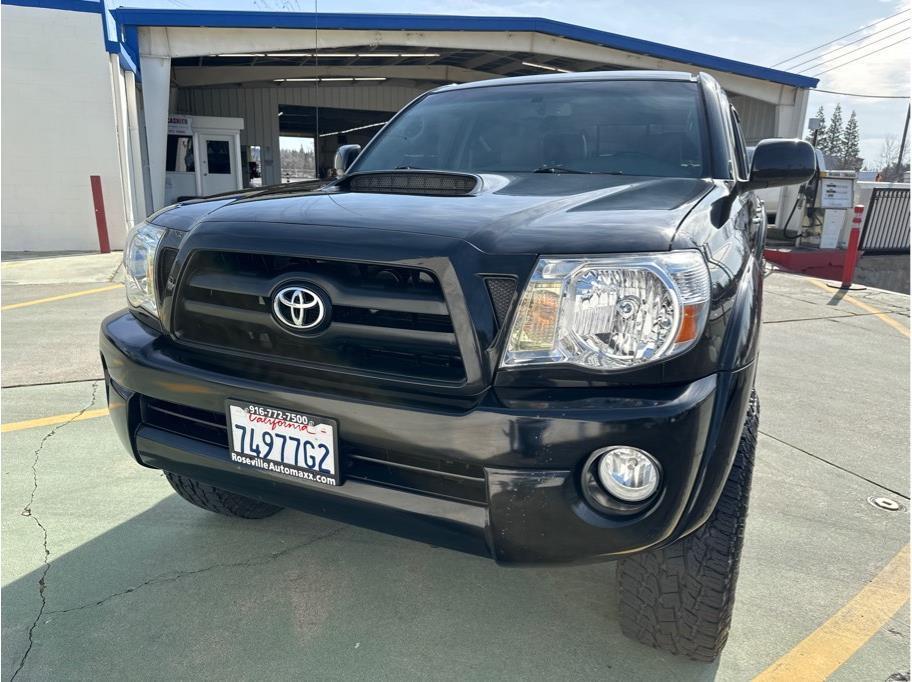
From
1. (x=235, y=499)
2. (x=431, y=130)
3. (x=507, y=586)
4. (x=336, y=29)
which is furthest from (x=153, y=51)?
(x=507, y=586)

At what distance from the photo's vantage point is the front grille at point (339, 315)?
1559 mm

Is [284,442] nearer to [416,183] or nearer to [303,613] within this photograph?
[303,613]

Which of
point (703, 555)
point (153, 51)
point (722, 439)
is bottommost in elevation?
point (703, 555)

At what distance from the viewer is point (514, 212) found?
1703 millimetres

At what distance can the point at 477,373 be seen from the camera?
1.51 metres

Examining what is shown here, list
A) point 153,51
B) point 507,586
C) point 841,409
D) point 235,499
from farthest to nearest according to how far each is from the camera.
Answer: point 153,51, point 841,409, point 235,499, point 507,586

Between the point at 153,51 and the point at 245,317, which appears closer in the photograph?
the point at 245,317

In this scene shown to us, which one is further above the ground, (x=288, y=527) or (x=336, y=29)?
(x=336, y=29)

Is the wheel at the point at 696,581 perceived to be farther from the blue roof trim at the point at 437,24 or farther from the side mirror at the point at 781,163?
the blue roof trim at the point at 437,24

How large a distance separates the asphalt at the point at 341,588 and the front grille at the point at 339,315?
2.95 feet

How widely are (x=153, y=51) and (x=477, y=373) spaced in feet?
40.8

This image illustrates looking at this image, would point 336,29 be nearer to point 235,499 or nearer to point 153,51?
point 153,51

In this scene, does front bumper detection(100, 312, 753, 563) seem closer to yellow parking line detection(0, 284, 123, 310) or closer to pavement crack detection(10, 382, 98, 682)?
pavement crack detection(10, 382, 98, 682)

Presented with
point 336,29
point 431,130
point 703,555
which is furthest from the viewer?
point 336,29
